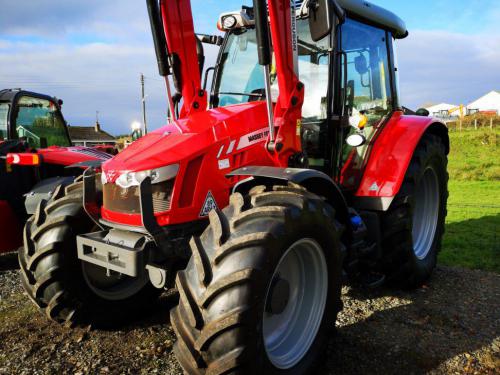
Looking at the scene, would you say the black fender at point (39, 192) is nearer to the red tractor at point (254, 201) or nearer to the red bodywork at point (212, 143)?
the red tractor at point (254, 201)

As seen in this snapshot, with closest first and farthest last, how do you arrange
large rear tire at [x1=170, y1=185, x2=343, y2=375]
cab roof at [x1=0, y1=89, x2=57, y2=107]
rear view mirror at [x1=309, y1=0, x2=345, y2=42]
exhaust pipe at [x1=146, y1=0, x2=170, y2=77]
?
large rear tire at [x1=170, y1=185, x2=343, y2=375], rear view mirror at [x1=309, y1=0, x2=345, y2=42], exhaust pipe at [x1=146, y1=0, x2=170, y2=77], cab roof at [x1=0, y1=89, x2=57, y2=107]

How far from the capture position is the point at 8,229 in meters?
4.98

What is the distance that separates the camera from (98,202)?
3.18 m

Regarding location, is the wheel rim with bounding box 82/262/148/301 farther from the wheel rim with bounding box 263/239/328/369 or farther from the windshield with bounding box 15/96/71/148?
the windshield with bounding box 15/96/71/148

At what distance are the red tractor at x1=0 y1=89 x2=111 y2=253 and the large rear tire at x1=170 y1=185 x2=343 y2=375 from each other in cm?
192

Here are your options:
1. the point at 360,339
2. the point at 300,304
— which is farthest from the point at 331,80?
the point at 360,339

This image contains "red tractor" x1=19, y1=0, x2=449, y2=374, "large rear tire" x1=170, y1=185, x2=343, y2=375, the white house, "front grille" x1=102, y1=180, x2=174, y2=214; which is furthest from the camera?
the white house

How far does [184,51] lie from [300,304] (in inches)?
83.0

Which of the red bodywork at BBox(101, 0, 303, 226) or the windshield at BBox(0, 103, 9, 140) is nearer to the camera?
the red bodywork at BBox(101, 0, 303, 226)

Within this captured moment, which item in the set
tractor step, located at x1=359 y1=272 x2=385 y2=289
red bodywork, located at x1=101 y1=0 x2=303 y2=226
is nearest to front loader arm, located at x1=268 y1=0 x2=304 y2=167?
red bodywork, located at x1=101 y1=0 x2=303 y2=226

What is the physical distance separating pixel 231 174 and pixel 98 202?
3.43 feet

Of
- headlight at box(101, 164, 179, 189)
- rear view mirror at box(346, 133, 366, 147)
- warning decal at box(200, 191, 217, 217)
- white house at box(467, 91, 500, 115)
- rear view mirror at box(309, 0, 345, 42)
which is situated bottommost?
warning decal at box(200, 191, 217, 217)

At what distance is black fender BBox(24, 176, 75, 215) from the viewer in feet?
15.2

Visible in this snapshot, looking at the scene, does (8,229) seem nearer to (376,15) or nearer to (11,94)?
(11,94)
